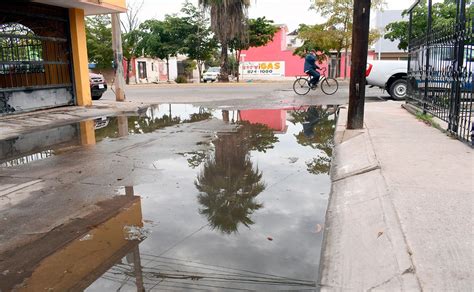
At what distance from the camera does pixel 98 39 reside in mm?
41531

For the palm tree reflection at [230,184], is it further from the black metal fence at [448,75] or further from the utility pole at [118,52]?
the utility pole at [118,52]

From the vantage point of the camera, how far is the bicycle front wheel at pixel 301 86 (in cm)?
1872

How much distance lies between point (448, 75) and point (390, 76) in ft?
26.1

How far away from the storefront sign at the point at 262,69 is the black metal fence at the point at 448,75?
38.1 metres

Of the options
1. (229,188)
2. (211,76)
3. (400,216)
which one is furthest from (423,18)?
(211,76)

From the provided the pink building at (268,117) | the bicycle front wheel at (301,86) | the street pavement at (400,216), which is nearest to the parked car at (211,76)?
the bicycle front wheel at (301,86)

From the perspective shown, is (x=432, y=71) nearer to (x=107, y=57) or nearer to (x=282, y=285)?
(x=282, y=285)

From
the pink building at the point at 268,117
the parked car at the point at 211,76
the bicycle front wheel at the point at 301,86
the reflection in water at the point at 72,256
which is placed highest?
the parked car at the point at 211,76

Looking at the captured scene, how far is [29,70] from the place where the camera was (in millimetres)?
13227

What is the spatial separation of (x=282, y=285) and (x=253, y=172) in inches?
120

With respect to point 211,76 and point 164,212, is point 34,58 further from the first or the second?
point 211,76

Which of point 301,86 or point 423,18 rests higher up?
point 423,18

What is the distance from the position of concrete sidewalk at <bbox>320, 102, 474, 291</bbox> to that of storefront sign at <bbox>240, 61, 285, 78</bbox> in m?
44.0

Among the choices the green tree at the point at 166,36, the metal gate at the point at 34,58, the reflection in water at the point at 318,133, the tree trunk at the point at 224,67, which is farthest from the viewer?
the green tree at the point at 166,36
